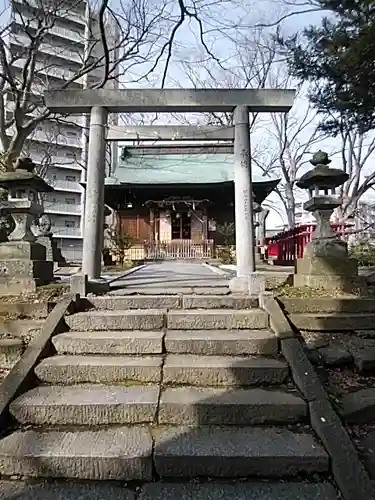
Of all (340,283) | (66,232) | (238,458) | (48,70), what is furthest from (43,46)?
(66,232)

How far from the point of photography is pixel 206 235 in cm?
1822

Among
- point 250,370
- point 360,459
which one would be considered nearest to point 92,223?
point 250,370

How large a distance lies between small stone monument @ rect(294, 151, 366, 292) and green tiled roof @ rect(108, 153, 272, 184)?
12.3 metres

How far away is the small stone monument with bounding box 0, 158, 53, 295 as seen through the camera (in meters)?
4.09

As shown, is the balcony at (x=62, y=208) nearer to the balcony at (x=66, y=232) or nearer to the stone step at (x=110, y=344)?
the balcony at (x=66, y=232)

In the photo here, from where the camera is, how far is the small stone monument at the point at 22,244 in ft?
13.4

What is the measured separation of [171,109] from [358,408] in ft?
13.3

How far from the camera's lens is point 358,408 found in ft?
8.28

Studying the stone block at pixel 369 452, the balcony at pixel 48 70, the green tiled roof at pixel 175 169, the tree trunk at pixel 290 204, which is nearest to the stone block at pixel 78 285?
the stone block at pixel 369 452

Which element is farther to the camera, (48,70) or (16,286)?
(48,70)

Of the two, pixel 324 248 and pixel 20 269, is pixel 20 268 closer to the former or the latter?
pixel 20 269

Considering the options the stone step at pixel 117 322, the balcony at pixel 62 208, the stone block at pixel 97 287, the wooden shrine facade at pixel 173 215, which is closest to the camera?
the stone step at pixel 117 322

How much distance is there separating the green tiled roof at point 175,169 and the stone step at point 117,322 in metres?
13.6

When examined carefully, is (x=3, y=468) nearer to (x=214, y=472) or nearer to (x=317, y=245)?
(x=214, y=472)
